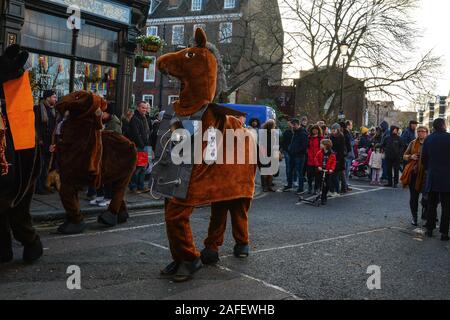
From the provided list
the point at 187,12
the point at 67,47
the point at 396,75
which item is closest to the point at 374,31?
the point at 396,75

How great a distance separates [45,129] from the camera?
9305 millimetres

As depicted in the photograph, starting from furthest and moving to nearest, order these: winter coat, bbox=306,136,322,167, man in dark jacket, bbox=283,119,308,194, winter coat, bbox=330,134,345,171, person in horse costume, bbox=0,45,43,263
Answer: man in dark jacket, bbox=283,119,308,194 → winter coat, bbox=330,134,345,171 → winter coat, bbox=306,136,322,167 → person in horse costume, bbox=0,45,43,263

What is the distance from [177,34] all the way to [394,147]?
1218 inches

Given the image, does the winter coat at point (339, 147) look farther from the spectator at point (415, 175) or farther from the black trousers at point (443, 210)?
the black trousers at point (443, 210)

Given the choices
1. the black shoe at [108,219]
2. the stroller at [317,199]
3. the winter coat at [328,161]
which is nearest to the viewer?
the black shoe at [108,219]

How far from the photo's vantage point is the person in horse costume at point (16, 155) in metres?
4.59

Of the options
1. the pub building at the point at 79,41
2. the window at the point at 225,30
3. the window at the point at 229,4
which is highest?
the window at the point at 229,4

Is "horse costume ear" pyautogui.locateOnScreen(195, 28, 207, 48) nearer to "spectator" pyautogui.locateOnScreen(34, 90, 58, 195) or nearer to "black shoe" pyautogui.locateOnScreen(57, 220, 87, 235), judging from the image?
"black shoe" pyautogui.locateOnScreen(57, 220, 87, 235)

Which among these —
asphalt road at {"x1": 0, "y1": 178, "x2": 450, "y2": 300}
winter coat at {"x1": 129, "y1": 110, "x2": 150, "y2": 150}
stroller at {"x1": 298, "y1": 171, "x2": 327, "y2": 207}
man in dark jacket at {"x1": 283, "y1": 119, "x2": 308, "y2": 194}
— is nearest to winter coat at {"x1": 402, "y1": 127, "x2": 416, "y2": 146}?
man in dark jacket at {"x1": 283, "y1": 119, "x2": 308, "y2": 194}

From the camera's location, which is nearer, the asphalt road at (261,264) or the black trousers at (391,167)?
the asphalt road at (261,264)

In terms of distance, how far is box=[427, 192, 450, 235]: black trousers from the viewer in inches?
297

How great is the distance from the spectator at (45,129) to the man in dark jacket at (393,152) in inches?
422

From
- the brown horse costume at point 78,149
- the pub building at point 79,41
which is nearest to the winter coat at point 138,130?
the brown horse costume at point 78,149
